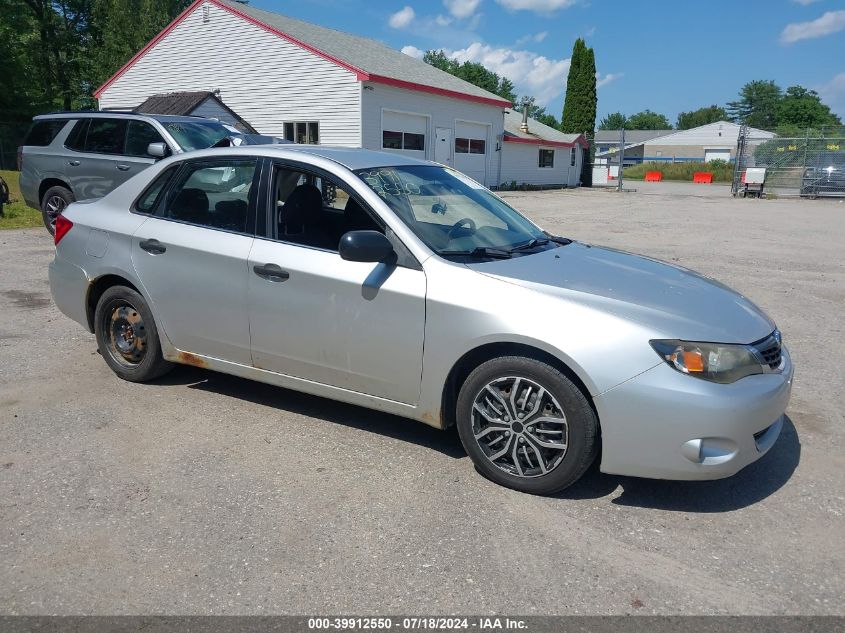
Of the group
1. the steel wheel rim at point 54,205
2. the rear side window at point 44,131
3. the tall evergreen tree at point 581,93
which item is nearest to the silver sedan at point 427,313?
the steel wheel rim at point 54,205

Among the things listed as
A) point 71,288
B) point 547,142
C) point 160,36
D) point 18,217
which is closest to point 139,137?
point 18,217

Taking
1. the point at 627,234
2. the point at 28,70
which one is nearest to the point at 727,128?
the point at 28,70

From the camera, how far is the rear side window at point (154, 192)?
482cm

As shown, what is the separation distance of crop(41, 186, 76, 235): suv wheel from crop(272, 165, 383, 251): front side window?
8.02 metres

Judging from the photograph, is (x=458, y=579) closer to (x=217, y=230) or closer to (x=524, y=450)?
(x=524, y=450)

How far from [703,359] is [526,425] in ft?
2.95

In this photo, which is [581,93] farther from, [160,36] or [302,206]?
[302,206]

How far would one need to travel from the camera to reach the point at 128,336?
4977 millimetres

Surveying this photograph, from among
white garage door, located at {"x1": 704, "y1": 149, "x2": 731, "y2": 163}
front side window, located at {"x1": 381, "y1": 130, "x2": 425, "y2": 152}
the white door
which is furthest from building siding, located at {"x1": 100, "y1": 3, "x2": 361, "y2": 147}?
white garage door, located at {"x1": 704, "y1": 149, "x2": 731, "y2": 163}

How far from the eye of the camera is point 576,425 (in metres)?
3.34

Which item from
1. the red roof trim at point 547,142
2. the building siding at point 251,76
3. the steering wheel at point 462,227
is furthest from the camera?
the red roof trim at point 547,142

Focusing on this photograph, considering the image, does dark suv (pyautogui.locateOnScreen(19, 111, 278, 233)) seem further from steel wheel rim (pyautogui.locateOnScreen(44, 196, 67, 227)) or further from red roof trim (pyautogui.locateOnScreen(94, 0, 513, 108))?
red roof trim (pyautogui.locateOnScreen(94, 0, 513, 108))

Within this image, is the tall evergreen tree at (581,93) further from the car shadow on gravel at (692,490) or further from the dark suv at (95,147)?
the car shadow on gravel at (692,490)

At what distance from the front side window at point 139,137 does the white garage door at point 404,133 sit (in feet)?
51.0
